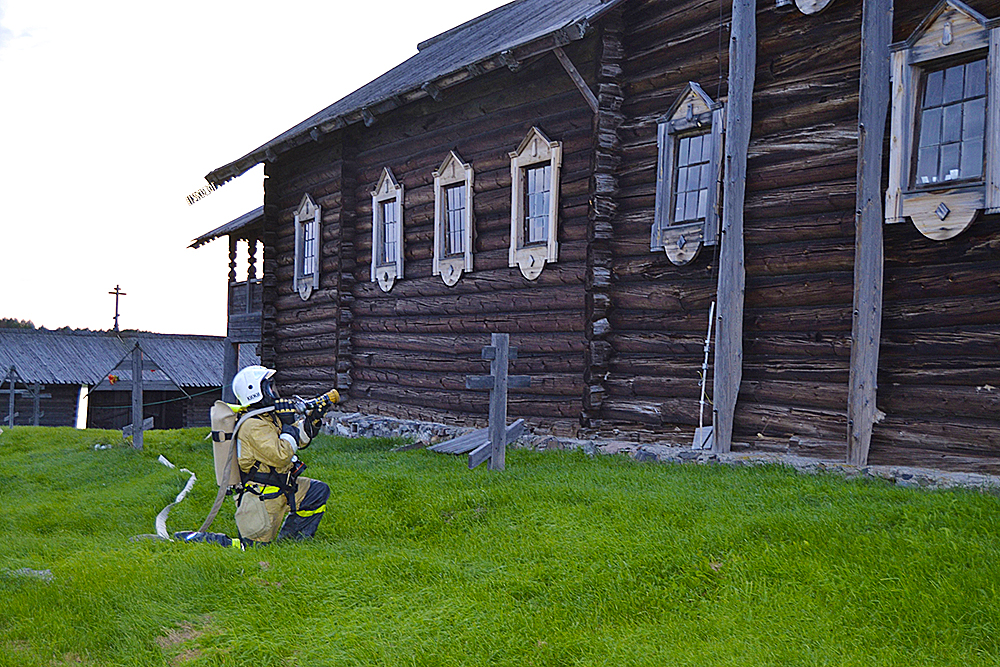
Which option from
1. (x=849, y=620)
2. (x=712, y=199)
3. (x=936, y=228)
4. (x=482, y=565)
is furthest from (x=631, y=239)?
(x=849, y=620)

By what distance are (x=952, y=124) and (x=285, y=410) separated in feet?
20.6

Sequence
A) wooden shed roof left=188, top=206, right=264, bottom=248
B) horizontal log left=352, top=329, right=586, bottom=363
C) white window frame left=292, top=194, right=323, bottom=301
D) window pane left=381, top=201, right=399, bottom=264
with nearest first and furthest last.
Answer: horizontal log left=352, top=329, right=586, bottom=363, window pane left=381, top=201, right=399, bottom=264, white window frame left=292, top=194, right=323, bottom=301, wooden shed roof left=188, top=206, right=264, bottom=248

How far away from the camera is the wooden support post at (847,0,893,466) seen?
7508mm

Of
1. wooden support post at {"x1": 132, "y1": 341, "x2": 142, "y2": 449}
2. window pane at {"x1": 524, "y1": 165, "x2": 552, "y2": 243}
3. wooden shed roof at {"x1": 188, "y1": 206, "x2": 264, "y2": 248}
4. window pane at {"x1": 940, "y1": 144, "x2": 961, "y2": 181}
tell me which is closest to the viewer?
window pane at {"x1": 940, "y1": 144, "x2": 961, "y2": 181}

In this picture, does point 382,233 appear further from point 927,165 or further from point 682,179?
point 927,165

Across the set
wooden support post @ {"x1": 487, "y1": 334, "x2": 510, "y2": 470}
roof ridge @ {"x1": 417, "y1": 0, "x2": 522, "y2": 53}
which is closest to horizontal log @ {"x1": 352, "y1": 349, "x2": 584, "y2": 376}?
wooden support post @ {"x1": 487, "y1": 334, "x2": 510, "y2": 470}

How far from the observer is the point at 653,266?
9430mm

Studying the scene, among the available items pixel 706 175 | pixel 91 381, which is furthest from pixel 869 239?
pixel 91 381

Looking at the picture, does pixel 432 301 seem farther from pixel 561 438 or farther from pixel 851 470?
pixel 851 470

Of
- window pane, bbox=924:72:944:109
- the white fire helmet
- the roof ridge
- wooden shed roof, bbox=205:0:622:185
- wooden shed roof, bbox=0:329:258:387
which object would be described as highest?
the roof ridge

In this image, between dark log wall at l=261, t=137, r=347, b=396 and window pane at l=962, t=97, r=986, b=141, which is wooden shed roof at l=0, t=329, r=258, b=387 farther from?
window pane at l=962, t=97, r=986, b=141

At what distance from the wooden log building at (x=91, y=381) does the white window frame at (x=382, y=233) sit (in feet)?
48.9

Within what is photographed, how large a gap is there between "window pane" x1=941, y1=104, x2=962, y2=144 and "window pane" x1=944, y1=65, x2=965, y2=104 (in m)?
0.08

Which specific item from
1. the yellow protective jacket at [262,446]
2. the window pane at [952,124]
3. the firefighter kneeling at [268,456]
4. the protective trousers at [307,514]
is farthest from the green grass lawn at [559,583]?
the window pane at [952,124]
